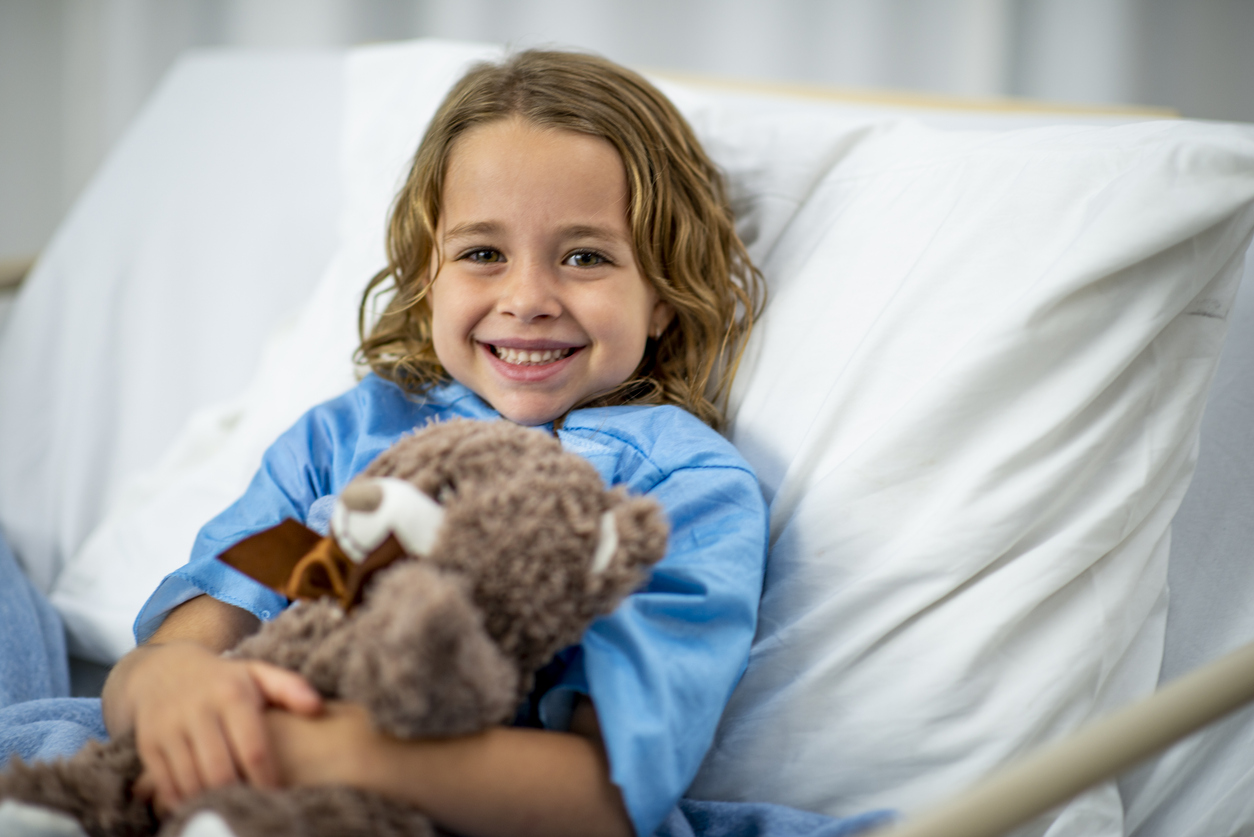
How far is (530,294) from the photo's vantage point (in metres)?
0.74

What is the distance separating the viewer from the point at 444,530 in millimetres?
464

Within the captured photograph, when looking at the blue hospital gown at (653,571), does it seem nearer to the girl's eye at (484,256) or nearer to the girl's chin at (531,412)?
the girl's chin at (531,412)

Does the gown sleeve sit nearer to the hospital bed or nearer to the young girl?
the young girl

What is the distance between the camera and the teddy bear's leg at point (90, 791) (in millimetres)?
471

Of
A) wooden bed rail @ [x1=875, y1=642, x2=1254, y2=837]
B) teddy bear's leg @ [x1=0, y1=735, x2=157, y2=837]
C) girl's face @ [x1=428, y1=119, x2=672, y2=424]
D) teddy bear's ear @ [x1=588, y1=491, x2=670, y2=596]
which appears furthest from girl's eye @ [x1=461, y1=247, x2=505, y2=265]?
wooden bed rail @ [x1=875, y1=642, x2=1254, y2=837]

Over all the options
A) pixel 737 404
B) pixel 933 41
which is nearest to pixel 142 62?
pixel 933 41

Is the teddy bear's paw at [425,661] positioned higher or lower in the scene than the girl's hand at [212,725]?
higher

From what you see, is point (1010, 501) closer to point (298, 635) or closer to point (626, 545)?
point (626, 545)

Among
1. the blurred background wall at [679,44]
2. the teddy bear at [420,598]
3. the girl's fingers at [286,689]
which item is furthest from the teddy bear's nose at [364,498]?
the blurred background wall at [679,44]

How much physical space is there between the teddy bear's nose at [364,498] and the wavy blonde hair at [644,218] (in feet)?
1.16

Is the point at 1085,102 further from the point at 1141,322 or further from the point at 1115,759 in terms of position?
the point at 1115,759

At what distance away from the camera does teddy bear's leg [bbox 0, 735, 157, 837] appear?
471 mm

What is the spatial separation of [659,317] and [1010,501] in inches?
14.2

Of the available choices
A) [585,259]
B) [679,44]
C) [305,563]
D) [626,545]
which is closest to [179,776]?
[305,563]
